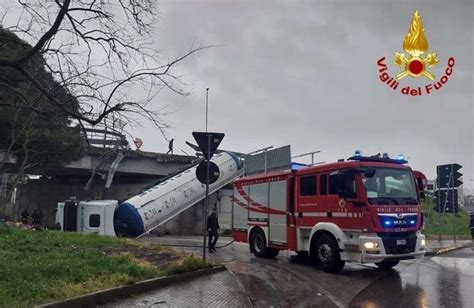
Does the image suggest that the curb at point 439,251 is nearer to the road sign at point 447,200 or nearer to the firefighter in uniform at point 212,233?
the road sign at point 447,200

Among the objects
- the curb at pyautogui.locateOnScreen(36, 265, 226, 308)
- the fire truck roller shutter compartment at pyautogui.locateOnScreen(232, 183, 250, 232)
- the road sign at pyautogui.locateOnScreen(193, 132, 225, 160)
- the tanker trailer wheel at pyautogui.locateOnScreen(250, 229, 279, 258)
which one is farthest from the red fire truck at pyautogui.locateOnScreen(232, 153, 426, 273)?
the curb at pyautogui.locateOnScreen(36, 265, 226, 308)

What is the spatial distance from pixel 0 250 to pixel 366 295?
8.06m

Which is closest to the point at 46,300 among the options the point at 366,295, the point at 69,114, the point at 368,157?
the point at 69,114

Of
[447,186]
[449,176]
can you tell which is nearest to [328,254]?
[447,186]

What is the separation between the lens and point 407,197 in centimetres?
1288

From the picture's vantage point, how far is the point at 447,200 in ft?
79.9

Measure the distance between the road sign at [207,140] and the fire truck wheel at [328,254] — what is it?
3.84m

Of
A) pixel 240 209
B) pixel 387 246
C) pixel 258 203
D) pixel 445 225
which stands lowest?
pixel 445 225

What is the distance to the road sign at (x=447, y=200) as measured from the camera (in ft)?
79.4

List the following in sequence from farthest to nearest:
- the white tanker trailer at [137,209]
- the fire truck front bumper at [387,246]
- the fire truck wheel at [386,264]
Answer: the white tanker trailer at [137,209] < the fire truck wheel at [386,264] < the fire truck front bumper at [387,246]

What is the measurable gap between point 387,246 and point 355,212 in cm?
109

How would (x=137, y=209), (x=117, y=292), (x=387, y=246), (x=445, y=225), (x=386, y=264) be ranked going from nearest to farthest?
(x=117, y=292) → (x=387, y=246) → (x=386, y=264) → (x=137, y=209) → (x=445, y=225)

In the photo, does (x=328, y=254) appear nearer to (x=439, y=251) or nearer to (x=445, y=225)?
(x=439, y=251)

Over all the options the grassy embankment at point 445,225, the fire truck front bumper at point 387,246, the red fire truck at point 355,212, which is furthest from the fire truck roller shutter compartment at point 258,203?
the grassy embankment at point 445,225
